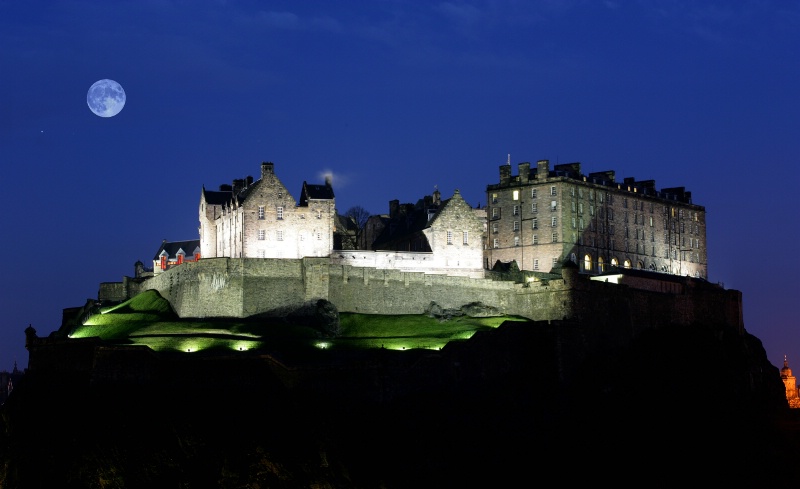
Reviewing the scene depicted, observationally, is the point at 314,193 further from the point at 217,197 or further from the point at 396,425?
the point at 396,425

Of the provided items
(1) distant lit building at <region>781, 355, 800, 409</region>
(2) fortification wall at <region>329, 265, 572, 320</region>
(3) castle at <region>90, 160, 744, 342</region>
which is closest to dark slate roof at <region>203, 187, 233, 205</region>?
(3) castle at <region>90, 160, 744, 342</region>

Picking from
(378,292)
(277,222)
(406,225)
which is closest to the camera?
(378,292)

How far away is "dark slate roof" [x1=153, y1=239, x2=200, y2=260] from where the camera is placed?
109750mm

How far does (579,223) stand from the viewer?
11675 centimetres

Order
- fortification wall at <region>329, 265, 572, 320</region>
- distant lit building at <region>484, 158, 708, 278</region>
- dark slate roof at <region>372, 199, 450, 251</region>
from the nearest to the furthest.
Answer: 1. fortification wall at <region>329, 265, 572, 320</region>
2. dark slate roof at <region>372, 199, 450, 251</region>
3. distant lit building at <region>484, 158, 708, 278</region>

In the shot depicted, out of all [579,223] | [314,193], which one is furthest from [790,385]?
[314,193]

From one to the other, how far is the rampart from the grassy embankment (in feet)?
5.22

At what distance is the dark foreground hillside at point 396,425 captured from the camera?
76.2 meters

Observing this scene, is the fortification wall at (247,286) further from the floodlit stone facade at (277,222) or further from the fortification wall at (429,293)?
the floodlit stone facade at (277,222)

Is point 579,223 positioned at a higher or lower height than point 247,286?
higher

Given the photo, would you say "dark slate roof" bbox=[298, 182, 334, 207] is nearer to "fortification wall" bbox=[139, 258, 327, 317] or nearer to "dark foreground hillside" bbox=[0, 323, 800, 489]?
"fortification wall" bbox=[139, 258, 327, 317]

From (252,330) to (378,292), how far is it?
12.5 m

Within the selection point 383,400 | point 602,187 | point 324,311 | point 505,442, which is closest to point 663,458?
point 505,442

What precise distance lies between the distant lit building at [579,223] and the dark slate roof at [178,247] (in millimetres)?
23856
